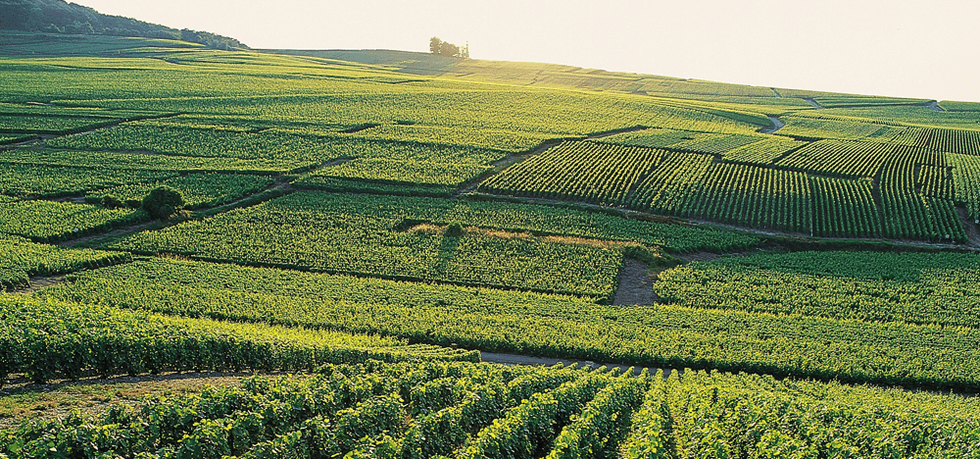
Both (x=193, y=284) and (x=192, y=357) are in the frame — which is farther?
(x=193, y=284)

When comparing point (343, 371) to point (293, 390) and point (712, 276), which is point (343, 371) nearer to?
point (293, 390)

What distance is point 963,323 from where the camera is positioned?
31.5m

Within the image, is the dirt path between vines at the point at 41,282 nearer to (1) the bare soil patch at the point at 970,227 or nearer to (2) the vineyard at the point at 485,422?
(2) the vineyard at the point at 485,422

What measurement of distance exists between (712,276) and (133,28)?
712 ft

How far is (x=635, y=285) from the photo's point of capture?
120 feet

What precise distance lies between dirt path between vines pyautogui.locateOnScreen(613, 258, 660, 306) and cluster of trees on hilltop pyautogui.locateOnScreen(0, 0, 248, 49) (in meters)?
184

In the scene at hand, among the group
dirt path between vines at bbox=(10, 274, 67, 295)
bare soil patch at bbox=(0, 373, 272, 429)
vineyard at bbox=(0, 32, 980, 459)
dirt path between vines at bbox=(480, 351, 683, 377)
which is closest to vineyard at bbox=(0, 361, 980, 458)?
vineyard at bbox=(0, 32, 980, 459)

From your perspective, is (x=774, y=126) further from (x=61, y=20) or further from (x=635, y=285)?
(x=61, y=20)

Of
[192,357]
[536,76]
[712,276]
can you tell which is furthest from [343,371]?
[536,76]

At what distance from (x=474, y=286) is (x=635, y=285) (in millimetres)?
9589

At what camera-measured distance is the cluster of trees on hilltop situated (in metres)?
159

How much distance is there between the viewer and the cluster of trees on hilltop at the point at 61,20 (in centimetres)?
15888

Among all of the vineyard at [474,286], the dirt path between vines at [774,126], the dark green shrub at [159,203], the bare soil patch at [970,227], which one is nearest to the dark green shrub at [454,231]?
the vineyard at [474,286]

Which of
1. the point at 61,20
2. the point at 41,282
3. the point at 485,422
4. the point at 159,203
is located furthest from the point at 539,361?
the point at 61,20
